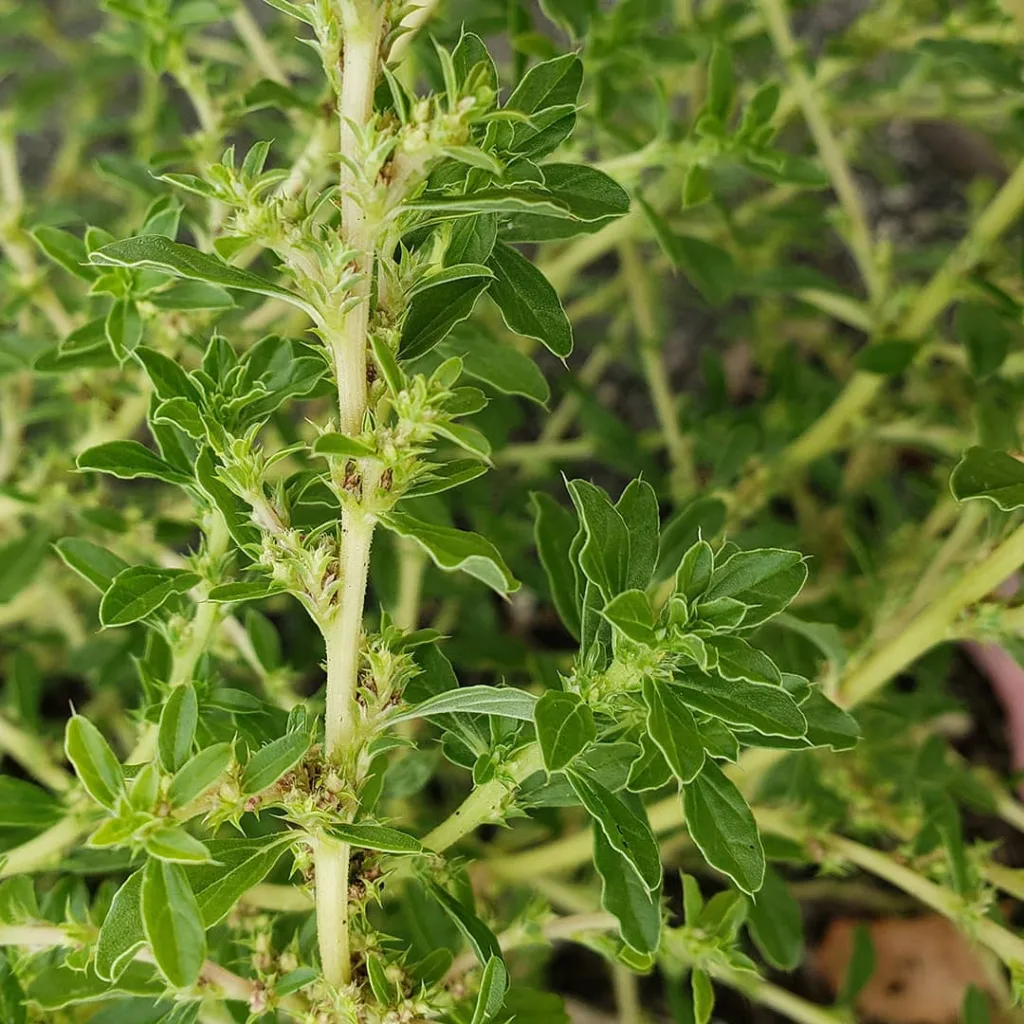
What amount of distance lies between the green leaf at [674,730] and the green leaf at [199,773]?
218mm

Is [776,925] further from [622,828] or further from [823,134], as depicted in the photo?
[823,134]

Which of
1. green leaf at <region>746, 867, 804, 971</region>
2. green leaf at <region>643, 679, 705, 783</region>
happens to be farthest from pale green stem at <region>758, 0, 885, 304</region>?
green leaf at <region>643, 679, 705, 783</region>

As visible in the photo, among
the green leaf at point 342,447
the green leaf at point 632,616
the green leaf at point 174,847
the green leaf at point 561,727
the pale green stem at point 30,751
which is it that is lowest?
the pale green stem at point 30,751

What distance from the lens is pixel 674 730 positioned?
0.57 metres

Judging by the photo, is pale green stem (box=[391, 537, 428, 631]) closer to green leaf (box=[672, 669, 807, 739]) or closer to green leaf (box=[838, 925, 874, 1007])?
green leaf (box=[672, 669, 807, 739])

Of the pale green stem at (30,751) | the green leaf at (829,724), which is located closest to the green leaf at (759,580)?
the green leaf at (829,724)

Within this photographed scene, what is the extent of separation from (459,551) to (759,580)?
19 centimetres

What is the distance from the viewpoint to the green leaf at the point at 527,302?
63 centimetres

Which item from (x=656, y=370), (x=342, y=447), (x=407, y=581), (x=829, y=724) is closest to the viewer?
(x=342, y=447)

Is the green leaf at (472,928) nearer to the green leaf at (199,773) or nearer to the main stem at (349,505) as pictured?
the main stem at (349,505)

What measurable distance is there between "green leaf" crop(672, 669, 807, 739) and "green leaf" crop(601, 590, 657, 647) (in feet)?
0.19

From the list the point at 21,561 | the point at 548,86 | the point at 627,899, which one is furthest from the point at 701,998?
the point at 21,561

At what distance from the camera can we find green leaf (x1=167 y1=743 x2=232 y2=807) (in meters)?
0.54

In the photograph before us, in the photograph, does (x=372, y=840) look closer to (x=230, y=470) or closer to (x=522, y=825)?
(x=230, y=470)
